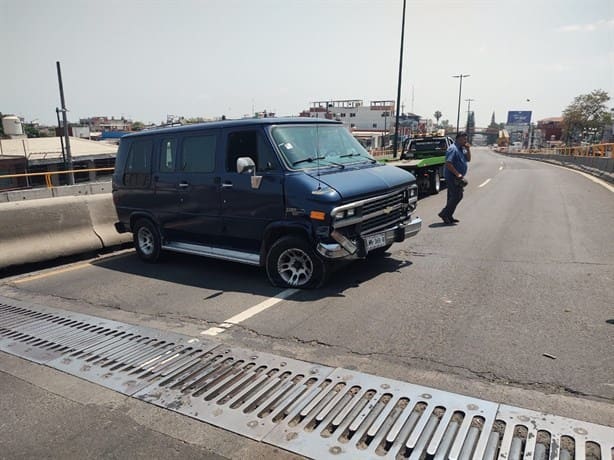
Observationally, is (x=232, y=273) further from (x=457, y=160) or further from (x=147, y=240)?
(x=457, y=160)

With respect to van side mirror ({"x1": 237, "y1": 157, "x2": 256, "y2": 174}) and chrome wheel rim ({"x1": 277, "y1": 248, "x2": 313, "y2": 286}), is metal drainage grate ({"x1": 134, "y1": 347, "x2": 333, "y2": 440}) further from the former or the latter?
van side mirror ({"x1": 237, "y1": 157, "x2": 256, "y2": 174})

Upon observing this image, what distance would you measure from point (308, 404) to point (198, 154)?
443 centimetres

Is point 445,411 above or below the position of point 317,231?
below

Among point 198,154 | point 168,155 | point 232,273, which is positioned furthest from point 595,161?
point 168,155

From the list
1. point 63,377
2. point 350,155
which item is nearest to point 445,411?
point 63,377

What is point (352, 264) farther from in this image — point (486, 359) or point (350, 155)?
point (486, 359)

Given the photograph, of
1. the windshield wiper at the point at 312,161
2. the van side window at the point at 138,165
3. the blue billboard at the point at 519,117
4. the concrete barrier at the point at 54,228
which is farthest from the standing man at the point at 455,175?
the blue billboard at the point at 519,117

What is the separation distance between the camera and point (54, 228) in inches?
304

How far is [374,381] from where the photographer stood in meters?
3.60

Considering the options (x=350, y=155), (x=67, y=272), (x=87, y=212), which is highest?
(x=350, y=155)

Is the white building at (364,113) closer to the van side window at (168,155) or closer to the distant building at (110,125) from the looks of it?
the distant building at (110,125)

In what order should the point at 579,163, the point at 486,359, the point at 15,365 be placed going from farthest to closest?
the point at 579,163, the point at 15,365, the point at 486,359

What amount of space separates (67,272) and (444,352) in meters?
6.00

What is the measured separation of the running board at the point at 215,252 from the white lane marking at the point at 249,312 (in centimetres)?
67
